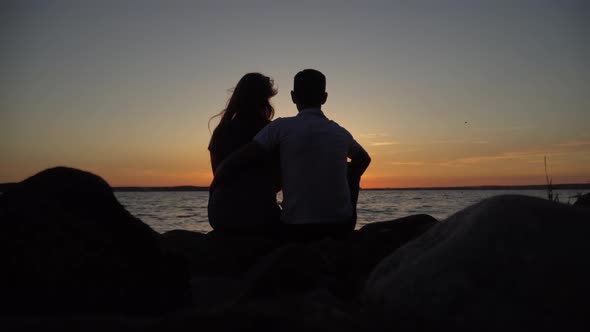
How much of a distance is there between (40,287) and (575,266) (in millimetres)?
2472

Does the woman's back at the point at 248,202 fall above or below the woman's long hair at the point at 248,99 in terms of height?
below

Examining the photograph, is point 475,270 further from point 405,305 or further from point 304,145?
point 304,145

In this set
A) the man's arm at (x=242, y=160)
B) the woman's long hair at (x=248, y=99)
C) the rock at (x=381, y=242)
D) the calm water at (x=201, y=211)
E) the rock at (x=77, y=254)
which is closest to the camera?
the rock at (x=77, y=254)

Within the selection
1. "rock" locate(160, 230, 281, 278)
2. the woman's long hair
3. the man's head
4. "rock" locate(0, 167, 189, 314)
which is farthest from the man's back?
"rock" locate(0, 167, 189, 314)

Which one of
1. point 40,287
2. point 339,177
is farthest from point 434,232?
point 40,287

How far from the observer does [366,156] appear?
4461mm

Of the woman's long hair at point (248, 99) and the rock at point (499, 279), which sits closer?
the rock at point (499, 279)

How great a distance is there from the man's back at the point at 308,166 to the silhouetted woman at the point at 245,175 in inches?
8.3

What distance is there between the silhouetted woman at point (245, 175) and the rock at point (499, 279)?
176 centimetres

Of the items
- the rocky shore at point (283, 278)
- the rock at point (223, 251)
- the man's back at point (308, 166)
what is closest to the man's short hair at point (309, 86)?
the man's back at point (308, 166)

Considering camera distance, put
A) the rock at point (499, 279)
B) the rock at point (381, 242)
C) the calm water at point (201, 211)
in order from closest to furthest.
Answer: the rock at point (499, 279) < the rock at point (381, 242) < the calm water at point (201, 211)

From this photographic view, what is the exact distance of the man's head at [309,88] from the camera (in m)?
3.86

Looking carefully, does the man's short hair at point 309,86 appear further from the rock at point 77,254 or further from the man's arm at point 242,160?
the rock at point 77,254

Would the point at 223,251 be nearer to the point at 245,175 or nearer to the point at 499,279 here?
the point at 245,175
